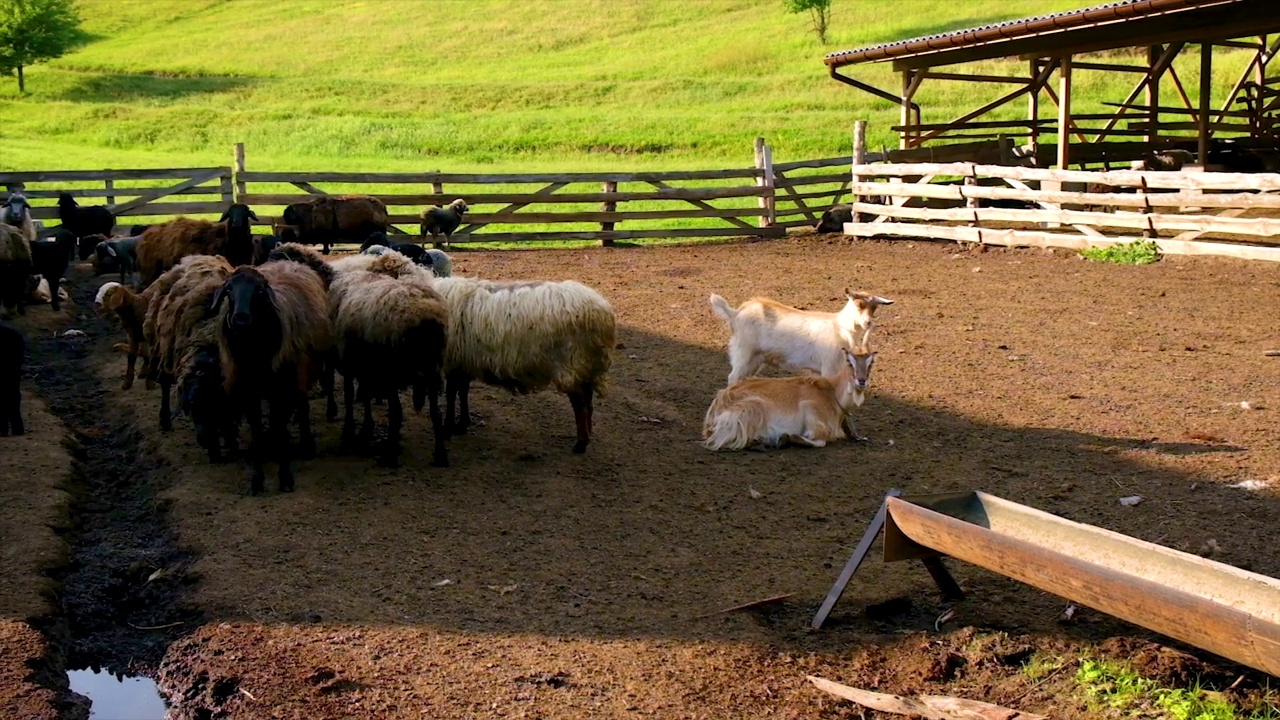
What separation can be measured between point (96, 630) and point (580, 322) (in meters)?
3.62

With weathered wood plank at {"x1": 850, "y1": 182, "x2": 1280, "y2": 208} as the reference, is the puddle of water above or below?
below

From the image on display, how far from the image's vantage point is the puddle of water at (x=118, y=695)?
16.7ft

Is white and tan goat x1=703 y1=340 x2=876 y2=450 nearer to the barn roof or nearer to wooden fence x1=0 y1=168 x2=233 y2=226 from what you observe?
the barn roof

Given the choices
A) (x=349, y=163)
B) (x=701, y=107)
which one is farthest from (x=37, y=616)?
(x=701, y=107)

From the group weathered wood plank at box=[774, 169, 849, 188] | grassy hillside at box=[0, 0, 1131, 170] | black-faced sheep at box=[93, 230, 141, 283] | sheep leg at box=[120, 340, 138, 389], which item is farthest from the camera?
grassy hillside at box=[0, 0, 1131, 170]

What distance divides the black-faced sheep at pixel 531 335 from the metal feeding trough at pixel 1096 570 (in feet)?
10.7

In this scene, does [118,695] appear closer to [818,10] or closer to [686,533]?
[686,533]

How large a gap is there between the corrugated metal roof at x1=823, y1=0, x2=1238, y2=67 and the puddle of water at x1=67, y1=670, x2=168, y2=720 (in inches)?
590

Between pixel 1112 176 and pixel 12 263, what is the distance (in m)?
13.7

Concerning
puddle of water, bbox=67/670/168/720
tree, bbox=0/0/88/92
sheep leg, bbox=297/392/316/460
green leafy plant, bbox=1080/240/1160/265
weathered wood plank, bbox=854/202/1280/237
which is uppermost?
tree, bbox=0/0/88/92

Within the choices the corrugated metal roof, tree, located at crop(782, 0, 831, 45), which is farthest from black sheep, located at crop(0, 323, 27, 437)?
tree, located at crop(782, 0, 831, 45)

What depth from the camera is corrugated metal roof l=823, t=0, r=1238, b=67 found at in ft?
52.7

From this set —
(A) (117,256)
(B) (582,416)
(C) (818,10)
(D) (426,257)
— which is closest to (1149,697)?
(B) (582,416)

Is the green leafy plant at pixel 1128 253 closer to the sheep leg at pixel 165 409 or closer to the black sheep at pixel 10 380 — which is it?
the sheep leg at pixel 165 409
